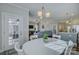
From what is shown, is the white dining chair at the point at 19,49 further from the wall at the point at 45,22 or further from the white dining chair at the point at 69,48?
the white dining chair at the point at 69,48

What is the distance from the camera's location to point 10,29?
98.6 inches

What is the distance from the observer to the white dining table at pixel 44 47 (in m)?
2.49

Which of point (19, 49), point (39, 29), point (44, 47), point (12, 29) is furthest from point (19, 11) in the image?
point (44, 47)

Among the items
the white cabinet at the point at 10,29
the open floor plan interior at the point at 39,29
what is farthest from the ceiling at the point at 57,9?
the white cabinet at the point at 10,29

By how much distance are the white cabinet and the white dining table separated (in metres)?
0.23

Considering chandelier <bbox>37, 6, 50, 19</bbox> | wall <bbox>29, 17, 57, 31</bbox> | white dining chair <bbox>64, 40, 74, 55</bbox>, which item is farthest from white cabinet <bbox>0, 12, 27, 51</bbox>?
white dining chair <bbox>64, 40, 74, 55</bbox>

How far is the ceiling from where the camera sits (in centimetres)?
247

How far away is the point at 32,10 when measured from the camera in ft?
8.29

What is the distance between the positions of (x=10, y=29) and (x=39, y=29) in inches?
22.1

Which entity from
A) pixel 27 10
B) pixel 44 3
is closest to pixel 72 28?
pixel 44 3

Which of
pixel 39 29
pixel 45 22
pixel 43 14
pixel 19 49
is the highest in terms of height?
pixel 43 14

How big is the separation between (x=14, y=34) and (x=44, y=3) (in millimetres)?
840

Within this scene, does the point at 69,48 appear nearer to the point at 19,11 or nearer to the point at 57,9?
the point at 57,9

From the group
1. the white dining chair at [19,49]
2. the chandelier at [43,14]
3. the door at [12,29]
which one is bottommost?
the white dining chair at [19,49]
